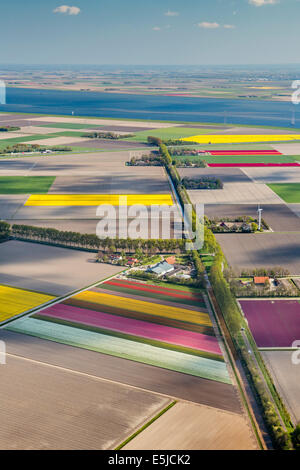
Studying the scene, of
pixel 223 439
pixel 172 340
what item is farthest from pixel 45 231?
pixel 223 439

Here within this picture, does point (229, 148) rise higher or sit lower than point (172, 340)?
higher

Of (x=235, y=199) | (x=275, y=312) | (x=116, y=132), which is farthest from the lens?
(x=116, y=132)

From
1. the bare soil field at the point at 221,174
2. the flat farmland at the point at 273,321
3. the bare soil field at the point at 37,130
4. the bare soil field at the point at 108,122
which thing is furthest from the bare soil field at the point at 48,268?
the bare soil field at the point at 108,122

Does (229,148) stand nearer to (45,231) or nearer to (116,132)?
(116,132)

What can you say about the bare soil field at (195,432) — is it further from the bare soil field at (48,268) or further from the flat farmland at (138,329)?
the bare soil field at (48,268)

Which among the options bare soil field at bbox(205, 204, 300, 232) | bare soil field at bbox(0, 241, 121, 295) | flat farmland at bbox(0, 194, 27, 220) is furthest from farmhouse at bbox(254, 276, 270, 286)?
flat farmland at bbox(0, 194, 27, 220)

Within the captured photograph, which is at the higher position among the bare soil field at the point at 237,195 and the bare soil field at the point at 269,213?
the bare soil field at the point at 237,195

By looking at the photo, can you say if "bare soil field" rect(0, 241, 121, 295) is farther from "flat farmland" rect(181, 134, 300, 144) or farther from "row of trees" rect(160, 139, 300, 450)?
"flat farmland" rect(181, 134, 300, 144)
